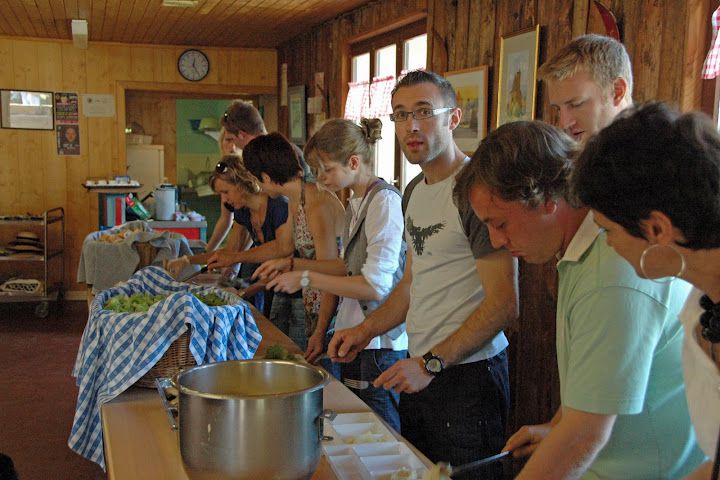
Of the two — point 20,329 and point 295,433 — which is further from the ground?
point 295,433

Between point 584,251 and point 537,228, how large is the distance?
0.44 ft

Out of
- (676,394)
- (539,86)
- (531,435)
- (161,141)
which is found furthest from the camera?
(161,141)

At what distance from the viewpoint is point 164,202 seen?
19.5ft

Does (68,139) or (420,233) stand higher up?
(68,139)

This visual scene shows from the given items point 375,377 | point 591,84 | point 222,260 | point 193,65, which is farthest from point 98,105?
point 591,84

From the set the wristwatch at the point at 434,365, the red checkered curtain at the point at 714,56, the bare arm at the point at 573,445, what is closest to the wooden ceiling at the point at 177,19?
the red checkered curtain at the point at 714,56

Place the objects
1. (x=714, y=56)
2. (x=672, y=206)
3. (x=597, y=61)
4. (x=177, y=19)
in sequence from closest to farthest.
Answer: (x=672, y=206) < (x=597, y=61) < (x=714, y=56) < (x=177, y=19)

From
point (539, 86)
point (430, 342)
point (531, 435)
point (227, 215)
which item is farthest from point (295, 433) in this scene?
point (227, 215)

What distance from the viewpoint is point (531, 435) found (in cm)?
140

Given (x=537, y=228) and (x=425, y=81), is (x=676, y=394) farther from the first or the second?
(x=425, y=81)

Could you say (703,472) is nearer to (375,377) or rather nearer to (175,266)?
(375,377)

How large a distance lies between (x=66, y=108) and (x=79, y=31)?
1.36 meters

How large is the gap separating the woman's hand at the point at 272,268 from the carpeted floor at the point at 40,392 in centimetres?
177

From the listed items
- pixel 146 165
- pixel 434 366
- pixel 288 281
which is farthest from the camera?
pixel 146 165
